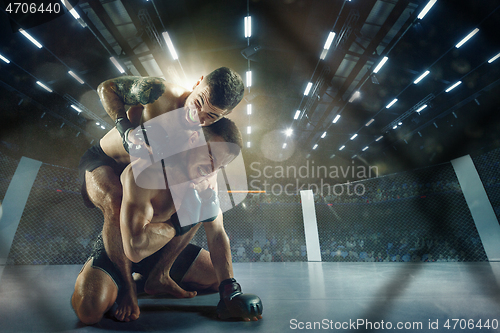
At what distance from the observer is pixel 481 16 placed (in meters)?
3.97

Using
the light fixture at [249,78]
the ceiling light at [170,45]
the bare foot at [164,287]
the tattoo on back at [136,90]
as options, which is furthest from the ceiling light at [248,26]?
the bare foot at [164,287]

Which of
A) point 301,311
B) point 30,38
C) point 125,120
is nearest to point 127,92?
point 125,120

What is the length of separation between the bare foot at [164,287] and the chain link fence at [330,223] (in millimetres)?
3074

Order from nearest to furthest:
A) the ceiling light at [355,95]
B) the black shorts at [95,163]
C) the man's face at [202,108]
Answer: the man's face at [202,108] < the black shorts at [95,163] < the ceiling light at [355,95]

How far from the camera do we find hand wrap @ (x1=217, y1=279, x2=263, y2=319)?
0.99 meters

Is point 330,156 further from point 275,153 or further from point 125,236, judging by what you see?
point 125,236

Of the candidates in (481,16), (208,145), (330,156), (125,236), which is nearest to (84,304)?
(125,236)

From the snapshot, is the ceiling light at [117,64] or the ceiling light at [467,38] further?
the ceiling light at [117,64]

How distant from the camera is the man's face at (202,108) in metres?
1.15

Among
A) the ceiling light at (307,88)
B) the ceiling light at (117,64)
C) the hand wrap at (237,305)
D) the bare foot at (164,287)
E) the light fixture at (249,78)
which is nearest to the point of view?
the hand wrap at (237,305)

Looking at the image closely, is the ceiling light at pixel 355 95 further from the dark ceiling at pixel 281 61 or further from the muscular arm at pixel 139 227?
the muscular arm at pixel 139 227

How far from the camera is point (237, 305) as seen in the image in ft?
3.32

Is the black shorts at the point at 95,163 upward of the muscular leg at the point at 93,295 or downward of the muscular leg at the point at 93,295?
upward

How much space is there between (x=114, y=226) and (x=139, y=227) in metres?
0.35
